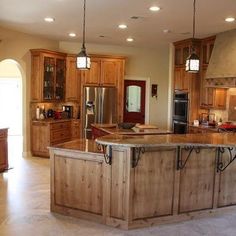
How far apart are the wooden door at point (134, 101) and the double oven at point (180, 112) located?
63.8 inches

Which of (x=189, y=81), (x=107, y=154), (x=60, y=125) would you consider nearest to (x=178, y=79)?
(x=189, y=81)

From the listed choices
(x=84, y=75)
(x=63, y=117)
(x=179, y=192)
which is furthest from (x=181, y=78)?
(x=179, y=192)

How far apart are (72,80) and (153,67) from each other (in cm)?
269

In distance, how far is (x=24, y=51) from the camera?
313 inches

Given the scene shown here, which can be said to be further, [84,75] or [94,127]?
[84,75]

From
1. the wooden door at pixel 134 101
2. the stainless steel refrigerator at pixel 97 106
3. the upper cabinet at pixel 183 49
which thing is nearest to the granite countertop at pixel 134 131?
Answer: the stainless steel refrigerator at pixel 97 106

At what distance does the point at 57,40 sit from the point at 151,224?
6.23 metres

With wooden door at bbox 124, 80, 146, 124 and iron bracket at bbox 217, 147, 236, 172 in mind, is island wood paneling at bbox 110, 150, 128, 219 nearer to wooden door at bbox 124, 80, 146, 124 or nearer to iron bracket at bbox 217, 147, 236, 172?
iron bracket at bbox 217, 147, 236, 172

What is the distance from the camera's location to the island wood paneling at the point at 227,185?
4.46 meters

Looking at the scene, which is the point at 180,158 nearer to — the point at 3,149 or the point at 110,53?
the point at 3,149

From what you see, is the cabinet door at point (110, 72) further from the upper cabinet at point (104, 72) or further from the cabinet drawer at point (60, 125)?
the cabinet drawer at point (60, 125)

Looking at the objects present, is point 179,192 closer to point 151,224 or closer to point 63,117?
point 151,224

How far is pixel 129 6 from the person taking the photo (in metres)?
5.19

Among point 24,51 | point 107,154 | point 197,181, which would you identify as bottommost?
point 197,181
